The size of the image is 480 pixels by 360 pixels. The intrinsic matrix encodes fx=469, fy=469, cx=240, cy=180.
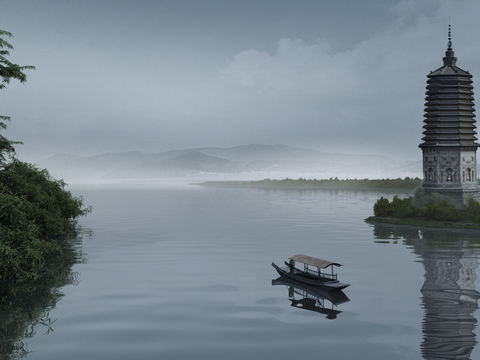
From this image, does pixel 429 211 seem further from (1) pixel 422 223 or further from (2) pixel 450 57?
(2) pixel 450 57

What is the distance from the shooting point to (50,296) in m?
28.3

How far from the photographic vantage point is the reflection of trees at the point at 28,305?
814 inches

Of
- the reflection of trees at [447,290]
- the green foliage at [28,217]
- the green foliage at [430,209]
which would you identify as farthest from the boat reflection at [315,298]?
the green foliage at [430,209]

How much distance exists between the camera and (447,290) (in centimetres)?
2848

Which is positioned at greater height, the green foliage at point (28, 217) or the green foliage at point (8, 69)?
the green foliage at point (8, 69)

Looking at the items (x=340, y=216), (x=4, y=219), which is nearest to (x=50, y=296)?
(x=4, y=219)

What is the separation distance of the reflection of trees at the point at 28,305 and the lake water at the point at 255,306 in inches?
22.8

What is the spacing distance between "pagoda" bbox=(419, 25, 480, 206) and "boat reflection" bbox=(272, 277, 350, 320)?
162 ft

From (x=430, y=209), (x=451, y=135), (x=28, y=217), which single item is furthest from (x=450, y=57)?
(x=28, y=217)

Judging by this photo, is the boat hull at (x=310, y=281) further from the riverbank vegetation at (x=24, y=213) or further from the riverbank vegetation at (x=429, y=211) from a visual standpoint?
the riverbank vegetation at (x=429, y=211)

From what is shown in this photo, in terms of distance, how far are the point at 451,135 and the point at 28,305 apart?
64.5 m

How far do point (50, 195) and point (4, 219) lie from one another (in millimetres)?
22584

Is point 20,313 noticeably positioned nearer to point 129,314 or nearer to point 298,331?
point 129,314

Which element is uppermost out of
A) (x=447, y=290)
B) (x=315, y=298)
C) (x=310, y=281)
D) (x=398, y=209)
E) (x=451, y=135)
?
(x=451, y=135)
